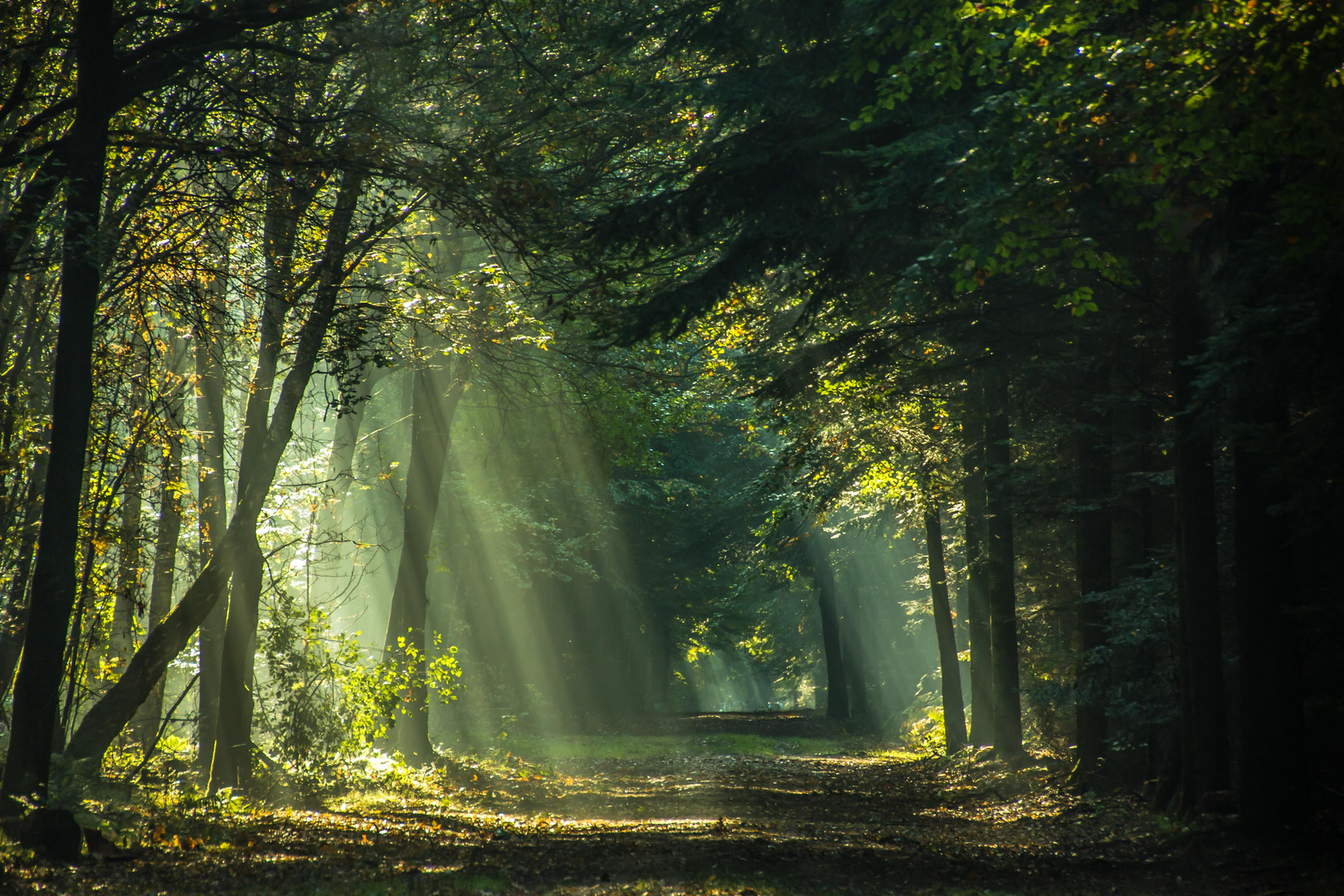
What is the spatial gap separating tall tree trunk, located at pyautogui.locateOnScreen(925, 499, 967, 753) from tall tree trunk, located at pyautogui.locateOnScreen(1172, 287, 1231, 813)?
37.3 ft

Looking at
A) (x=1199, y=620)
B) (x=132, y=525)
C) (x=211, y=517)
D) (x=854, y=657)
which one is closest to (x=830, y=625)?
(x=854, y=657)

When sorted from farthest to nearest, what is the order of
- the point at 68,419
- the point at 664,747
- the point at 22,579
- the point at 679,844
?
the point at 664,747
the point at 22,579
the point at 679,844
the point at 68,419

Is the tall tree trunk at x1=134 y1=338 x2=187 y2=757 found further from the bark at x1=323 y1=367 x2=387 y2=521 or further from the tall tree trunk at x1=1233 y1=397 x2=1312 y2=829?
the tall tree trunk at x1=1233 y1=397 x2=1312 y2=829

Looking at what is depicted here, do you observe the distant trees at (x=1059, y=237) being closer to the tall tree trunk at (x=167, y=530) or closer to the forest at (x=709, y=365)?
the forest at (x=709, y=365)

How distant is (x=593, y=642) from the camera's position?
35.4 metres

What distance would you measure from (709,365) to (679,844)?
1011cm

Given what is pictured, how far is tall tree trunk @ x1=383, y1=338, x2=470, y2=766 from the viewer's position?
16984mm

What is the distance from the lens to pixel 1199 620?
9547 millimetres

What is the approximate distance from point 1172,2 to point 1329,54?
1.71m

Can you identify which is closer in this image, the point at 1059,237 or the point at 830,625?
the point at 1059,237

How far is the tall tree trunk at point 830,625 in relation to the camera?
107 ft

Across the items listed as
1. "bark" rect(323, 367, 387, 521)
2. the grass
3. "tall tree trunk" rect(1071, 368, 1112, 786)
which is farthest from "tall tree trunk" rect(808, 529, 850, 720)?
"tall tree trunk" rect(1071, 368, 1112, 786)

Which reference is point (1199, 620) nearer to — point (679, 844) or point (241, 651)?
point (679, 844)

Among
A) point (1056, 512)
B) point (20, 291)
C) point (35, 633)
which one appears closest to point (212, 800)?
point (35, 633)
